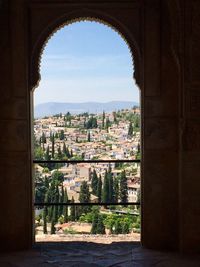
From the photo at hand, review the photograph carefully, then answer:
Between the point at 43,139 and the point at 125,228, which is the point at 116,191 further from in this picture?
the point at 43,139

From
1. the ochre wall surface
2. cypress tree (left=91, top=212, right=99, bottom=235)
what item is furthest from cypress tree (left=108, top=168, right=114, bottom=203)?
the ochre wall surface

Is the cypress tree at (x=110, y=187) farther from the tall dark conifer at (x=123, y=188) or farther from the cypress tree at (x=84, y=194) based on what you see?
the cypress tree at (x=84, y=194)

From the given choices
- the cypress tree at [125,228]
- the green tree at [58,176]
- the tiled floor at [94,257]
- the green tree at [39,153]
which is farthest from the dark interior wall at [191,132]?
the green tree at [39,153]

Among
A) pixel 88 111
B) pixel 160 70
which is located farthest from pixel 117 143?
pixel 160 70

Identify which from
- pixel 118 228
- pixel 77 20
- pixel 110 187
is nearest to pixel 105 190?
pixel 110 187

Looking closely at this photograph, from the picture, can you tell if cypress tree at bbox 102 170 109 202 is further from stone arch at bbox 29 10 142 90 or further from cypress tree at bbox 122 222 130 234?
stone arch at bbox 29 10 142 90

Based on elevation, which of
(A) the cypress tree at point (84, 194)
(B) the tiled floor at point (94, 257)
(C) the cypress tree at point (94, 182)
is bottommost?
(B) the tiled floor at point (94, 257)

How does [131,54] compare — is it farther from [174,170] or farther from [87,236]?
[87,236]
